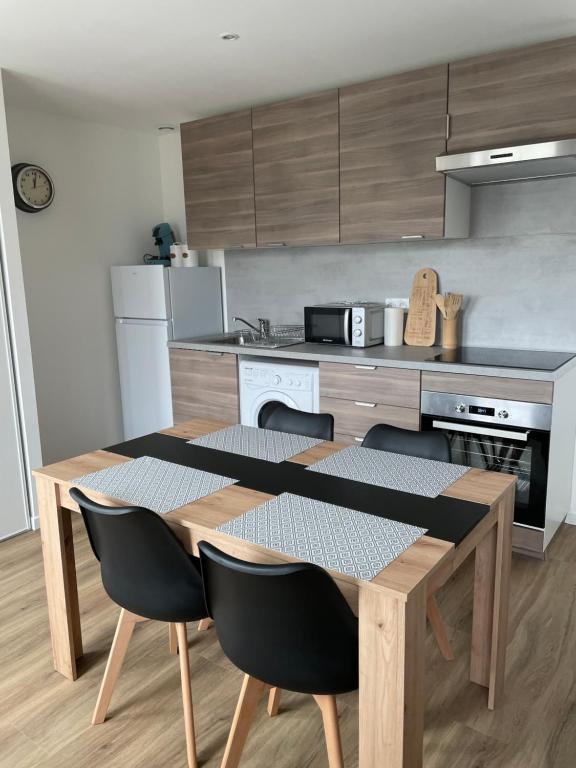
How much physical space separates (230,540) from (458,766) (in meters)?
1.00

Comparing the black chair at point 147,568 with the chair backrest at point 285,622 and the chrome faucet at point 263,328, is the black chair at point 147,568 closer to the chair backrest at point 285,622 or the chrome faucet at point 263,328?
the chair backrest at point 285,622

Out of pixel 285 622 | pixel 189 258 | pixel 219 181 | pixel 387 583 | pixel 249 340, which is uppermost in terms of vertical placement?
pixel 219 181

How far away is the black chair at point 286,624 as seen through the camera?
129 centimetres

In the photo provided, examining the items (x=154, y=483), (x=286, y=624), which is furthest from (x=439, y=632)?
(x=154, y=483)

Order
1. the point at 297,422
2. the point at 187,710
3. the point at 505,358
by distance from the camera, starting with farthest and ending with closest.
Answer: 1. the point at 505,358
2. the point at 297,422
3. the point at 187,710

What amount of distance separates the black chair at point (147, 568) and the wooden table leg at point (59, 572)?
0.97ft

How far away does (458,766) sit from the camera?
5.74 feet

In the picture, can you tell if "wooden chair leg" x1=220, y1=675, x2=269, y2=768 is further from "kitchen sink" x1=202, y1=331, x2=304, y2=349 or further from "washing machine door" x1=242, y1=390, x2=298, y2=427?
"kitchen sink" x1=202, y1=331, x2=304, y2=349

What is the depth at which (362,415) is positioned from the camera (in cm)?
338

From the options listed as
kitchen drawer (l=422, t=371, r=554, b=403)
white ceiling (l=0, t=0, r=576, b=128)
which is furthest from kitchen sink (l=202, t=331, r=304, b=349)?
white ceiling (l=0, t=0, r=576, b=128)

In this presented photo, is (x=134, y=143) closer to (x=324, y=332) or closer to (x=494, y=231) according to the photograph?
(x=324, y=332)

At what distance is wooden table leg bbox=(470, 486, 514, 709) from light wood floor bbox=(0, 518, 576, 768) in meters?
0.10

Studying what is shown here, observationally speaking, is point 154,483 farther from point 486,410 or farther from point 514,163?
point 514,163

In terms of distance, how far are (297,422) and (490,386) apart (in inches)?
39.4
